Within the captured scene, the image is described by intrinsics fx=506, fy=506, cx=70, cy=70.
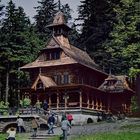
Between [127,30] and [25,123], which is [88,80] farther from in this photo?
[25,123]

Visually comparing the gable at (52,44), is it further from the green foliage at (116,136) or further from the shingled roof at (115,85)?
the green foliage at (116,136)

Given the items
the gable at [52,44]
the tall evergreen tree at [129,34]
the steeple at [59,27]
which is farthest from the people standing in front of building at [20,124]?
the steeple at [59,27]

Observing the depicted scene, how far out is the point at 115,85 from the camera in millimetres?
72875

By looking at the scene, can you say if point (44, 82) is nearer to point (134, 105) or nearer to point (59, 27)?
point (59, 27)

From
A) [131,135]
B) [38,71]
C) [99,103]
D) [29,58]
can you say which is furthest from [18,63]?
[131,135]

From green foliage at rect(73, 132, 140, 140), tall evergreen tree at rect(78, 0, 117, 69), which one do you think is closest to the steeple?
tall evergreen tree at rect(78, 0, 117, 69)

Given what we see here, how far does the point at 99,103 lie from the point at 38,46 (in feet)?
51.7

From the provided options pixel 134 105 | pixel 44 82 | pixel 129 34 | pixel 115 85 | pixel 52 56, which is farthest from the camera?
pixel 115 85

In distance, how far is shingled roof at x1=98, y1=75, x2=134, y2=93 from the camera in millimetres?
71875

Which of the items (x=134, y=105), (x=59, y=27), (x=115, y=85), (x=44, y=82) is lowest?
(x=134, y=105)

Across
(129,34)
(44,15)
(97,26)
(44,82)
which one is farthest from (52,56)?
(44,15)

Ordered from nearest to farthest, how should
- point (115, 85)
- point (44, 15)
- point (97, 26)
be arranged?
1. point (115, 85)
2. point (97, 26)
3. point (44, 15)

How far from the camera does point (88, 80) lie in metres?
72.2

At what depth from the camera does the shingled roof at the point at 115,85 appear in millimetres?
71875
